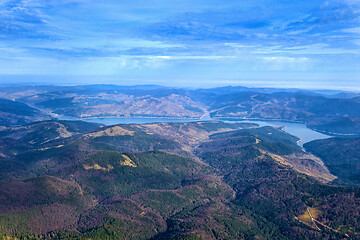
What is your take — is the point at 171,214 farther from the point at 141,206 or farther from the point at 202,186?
the point at 202,186

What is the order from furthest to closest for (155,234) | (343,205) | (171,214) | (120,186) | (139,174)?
(139,174) → (120,186) → (171,214) → (343,205) → (155,234)

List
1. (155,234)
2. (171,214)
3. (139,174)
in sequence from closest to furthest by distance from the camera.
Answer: (155,234)
(171,214)
(139,174)

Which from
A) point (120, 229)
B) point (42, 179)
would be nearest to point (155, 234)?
point (120, 229)

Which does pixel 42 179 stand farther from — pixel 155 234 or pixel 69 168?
pixel 155 234

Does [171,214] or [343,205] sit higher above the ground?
[343,205]

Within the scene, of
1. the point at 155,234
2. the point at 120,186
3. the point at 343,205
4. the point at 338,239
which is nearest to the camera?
the point at 338,239

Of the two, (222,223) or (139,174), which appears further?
(139,174)

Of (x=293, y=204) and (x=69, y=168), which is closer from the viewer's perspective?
(x=293, y=204)

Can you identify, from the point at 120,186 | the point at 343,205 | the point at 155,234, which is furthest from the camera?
the point at 120,186

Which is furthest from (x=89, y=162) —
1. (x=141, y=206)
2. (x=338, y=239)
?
(x=338, y=239)
